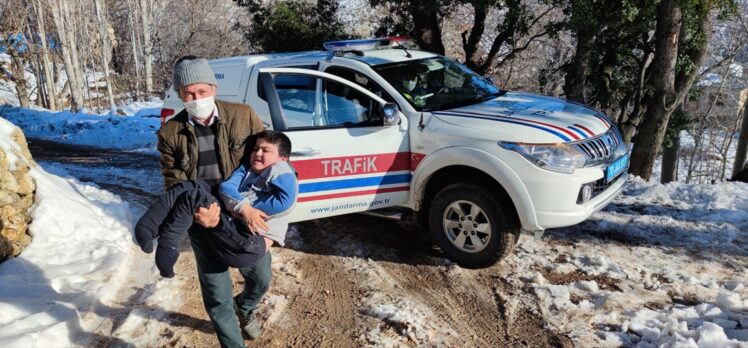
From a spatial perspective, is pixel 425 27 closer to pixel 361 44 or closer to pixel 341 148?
pixel 361 44

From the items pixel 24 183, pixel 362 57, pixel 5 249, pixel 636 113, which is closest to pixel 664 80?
pixel 636 113

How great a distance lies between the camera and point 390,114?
13.4ft

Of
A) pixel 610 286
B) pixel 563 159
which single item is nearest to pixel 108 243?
pixel 563 159

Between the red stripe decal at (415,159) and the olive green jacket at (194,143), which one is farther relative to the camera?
the red stripe decal at (415,159)

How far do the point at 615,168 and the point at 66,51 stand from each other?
21628 millimetres

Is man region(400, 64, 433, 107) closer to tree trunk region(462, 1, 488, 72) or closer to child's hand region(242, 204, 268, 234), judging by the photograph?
child's hand region(242, 204, 268, 234)

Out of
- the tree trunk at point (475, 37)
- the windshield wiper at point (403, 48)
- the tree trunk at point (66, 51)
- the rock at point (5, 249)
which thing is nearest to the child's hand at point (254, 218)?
the rock at point (5, 249)

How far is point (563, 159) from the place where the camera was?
3748 mm

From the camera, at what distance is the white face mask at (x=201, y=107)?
96.5 inches

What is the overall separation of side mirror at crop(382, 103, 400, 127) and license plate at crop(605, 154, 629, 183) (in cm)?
175

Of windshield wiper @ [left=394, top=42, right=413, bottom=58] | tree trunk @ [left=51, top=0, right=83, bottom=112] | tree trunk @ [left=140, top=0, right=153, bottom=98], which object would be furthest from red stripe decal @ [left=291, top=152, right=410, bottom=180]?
tree trunk @ [left=140, top=0, right=153, bottom=98]

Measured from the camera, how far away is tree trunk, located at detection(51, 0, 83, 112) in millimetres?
19344

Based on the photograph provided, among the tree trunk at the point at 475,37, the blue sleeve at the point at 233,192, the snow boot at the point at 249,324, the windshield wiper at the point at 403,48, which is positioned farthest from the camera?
the tree trunk at the point at 475,37

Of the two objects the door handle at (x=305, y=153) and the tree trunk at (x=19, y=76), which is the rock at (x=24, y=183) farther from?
the tree trunk at (x=19, y=76)
